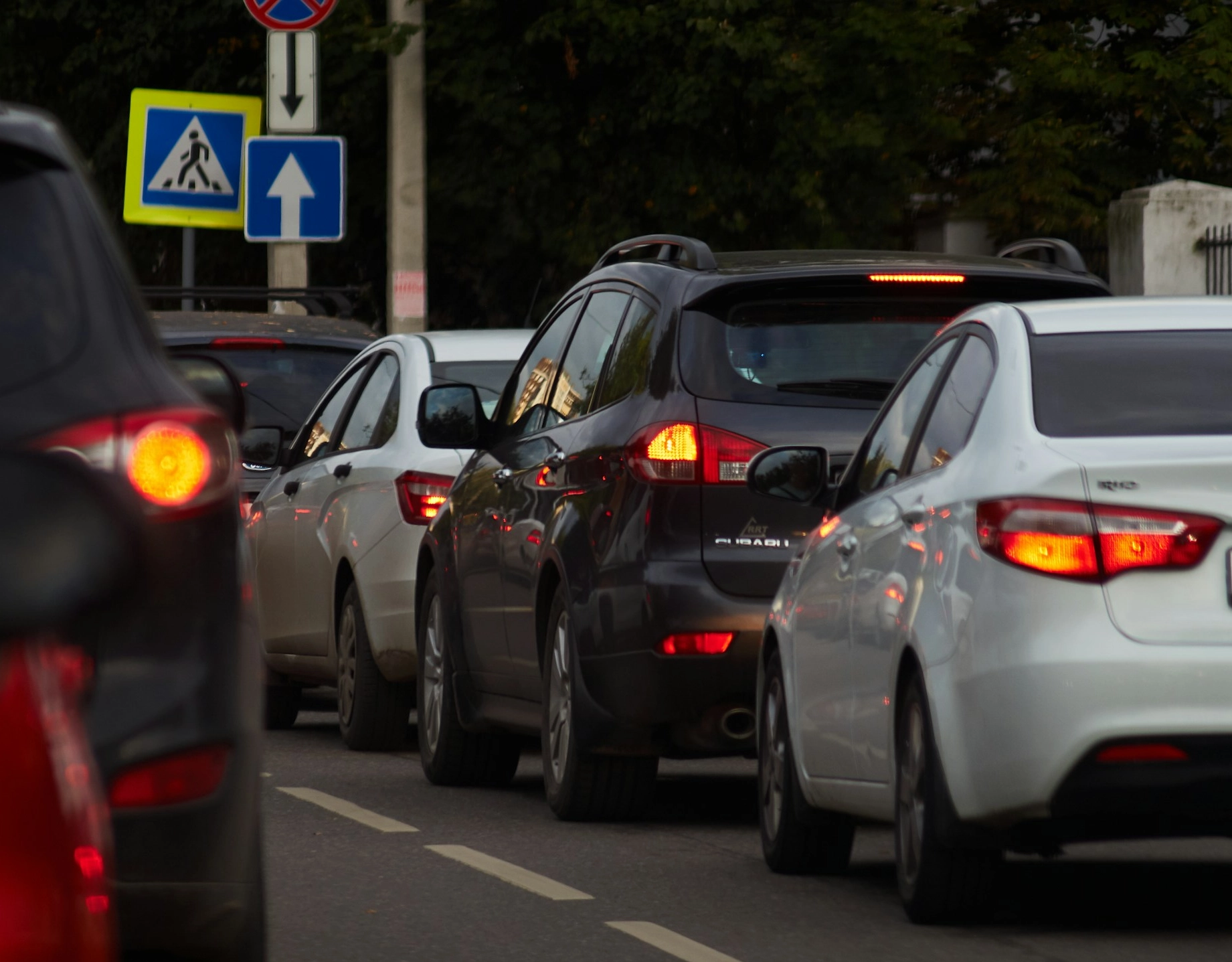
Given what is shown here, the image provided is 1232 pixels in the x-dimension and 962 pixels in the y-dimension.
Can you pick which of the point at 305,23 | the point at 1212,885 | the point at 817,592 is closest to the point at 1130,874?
the point at 1212,885

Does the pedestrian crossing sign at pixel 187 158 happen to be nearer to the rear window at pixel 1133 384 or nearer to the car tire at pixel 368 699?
the car tire at pixel 368 699

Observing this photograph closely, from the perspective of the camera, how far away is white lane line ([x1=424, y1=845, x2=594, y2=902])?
7.50 m

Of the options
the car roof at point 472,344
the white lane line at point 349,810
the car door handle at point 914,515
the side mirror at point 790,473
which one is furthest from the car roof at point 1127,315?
the car roof at point 472,344

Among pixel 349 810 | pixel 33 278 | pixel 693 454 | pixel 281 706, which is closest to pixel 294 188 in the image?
pixel 281 706

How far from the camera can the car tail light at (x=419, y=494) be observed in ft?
38.1

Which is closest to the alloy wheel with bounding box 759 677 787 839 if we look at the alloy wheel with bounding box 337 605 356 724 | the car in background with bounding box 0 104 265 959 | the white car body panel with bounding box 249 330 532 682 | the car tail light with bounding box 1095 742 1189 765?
the car tail light with bounding box 1095 742 1189 765

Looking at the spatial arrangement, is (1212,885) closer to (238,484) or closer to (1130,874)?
(1130,874)

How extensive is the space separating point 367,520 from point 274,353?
9.38ft

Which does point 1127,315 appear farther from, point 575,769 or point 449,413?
point 449,413

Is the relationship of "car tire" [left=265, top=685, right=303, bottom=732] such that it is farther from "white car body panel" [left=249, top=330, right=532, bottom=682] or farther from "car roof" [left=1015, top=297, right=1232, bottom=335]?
"car roof" [left=1015, top=297, right=1232, bottom=335]

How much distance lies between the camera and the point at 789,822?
312 inches

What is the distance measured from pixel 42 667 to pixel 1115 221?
21.4m

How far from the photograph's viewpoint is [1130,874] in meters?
8.02

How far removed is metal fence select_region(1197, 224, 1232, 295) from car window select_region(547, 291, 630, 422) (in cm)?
1261
